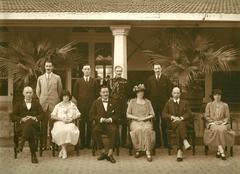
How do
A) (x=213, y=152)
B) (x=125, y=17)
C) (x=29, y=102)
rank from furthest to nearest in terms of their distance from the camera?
(x=125, y=17)
(x=213, y=152)
(x=29, y=102)

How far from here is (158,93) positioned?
10.1 metres

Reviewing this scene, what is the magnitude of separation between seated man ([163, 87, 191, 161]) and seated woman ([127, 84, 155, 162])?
0.34 m

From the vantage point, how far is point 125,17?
1106cm

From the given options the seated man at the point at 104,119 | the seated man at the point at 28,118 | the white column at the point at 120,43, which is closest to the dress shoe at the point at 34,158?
the seated man at the point at 28,118

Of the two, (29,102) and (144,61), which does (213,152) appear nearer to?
(29,102)

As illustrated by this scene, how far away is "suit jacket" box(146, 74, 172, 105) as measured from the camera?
10.1 m

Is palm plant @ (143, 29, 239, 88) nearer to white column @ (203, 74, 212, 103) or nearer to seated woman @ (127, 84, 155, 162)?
white column @ (203, 74, 212, 103)

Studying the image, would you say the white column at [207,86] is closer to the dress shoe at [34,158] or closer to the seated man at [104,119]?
the seated man at [104,119]

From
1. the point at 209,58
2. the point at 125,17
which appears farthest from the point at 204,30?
the point at 125,17

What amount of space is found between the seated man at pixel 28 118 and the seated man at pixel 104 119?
102 cm

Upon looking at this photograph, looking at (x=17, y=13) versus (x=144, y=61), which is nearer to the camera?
(x=17, y=13)

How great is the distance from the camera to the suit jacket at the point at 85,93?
32.5 feet

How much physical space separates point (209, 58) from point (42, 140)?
518cm

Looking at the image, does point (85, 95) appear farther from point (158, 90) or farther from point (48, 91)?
point (158, 90)
